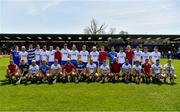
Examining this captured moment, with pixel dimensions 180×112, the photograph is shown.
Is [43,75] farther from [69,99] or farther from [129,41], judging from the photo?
[129,41]

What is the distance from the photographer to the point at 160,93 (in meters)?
13.8

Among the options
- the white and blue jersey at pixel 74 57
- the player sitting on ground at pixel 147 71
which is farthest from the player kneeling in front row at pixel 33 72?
the player sitting on ground at pixel 147 71

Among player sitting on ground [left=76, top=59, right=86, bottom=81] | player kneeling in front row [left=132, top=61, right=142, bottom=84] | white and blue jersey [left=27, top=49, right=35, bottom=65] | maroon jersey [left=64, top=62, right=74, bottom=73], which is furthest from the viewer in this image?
white and blue jersey [left=27, top=49, right=35, bottom=65]

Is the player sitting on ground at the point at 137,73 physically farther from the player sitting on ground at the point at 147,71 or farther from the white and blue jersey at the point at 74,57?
the white and blue jersey at the point at 74,57

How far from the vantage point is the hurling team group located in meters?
16.3

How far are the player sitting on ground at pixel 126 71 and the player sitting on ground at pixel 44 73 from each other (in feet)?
11.8

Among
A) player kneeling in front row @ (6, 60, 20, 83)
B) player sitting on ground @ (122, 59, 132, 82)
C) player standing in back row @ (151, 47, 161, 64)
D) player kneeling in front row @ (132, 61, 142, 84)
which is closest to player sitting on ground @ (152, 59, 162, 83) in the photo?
player standing in back row @ (151, 47, 161, 64)

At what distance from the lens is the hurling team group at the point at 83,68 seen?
16344mm

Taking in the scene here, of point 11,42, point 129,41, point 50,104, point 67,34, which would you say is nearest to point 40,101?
point 50,104

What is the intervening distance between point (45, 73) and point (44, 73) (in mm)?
72

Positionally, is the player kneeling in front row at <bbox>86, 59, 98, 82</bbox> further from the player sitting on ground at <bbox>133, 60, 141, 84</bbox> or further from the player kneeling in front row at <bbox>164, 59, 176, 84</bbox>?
the player kneeling in front row at <bbox>164, 59, 176, 84</bbox>

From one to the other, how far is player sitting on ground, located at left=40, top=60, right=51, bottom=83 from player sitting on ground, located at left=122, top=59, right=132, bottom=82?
11.8 feet

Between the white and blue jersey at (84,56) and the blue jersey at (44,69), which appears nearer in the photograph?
the blue jersey at (44,69)

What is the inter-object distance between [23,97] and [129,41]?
133ft
